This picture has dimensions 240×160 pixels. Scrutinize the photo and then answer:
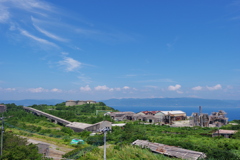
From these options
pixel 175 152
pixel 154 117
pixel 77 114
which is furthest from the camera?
pixel 77 114

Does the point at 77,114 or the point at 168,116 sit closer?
the point at 168,116

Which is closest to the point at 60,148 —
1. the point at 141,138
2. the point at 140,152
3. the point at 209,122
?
the point at 141,138

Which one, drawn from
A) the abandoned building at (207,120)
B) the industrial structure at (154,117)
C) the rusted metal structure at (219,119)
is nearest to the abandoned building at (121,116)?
the industrial structure at (154,117)

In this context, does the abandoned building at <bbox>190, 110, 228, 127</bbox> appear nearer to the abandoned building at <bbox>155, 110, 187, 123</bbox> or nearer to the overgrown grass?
the abandoned building at <bbox>155, 110, 187, 123</bbox>

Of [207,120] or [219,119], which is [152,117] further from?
[219,119]

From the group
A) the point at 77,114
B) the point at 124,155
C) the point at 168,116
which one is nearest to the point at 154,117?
the point at 168,116

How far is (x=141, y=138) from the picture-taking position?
26.0 m

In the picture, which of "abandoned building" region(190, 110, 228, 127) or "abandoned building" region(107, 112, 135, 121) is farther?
"abandoned building" region(107, 112, 135, 121)

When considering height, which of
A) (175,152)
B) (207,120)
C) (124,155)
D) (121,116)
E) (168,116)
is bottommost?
(121,116)

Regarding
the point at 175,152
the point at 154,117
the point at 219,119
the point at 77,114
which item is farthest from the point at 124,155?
the point at 77,114

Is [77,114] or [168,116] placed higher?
[168,116]

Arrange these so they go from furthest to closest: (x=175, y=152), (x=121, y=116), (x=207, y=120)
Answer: (x=121, y=116) → (x=207, y=120) → (x=175, y=152)

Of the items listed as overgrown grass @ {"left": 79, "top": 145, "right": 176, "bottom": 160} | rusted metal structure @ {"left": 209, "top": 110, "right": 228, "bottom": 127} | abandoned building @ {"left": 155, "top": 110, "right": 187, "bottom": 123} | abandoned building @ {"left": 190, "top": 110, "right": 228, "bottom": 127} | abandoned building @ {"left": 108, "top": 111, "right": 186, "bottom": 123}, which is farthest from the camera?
abandoned building @ {"left": 155, "top": 110, "right": 187, "bottom": 123}

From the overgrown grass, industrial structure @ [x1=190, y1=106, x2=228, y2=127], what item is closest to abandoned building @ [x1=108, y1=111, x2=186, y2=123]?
industrial structure @ [x1=190, y1=106, x2=228, y2=127]
